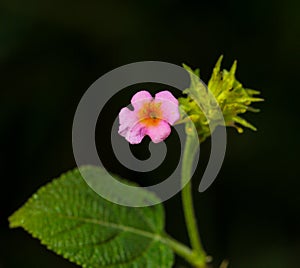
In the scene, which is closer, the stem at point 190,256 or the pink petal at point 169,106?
the pink petal at point 169,106

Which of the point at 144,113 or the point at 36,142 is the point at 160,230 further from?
the point at 36,142

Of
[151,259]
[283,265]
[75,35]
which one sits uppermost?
[75,35]

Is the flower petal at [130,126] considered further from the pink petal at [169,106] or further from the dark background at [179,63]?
the dark background at [179,63]

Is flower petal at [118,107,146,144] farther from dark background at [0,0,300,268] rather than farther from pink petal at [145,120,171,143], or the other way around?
dark background at [0,0,300,268]

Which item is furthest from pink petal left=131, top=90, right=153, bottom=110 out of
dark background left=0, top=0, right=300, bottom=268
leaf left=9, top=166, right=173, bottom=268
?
dark background left=0, top=0, right=300, bottom=268

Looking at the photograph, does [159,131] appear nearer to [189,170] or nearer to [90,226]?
[189,170]

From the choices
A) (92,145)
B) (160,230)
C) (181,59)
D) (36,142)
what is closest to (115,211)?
(160,230)

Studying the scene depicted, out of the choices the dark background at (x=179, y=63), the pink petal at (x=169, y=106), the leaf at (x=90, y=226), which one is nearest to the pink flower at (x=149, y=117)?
the pink petal at (x=169, y=106)
